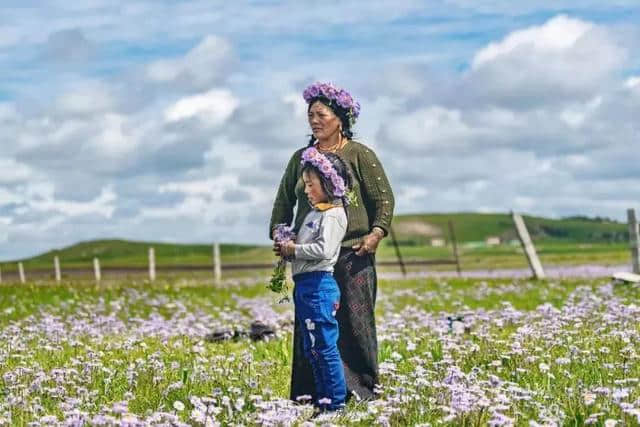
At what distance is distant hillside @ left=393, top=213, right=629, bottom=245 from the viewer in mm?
63000

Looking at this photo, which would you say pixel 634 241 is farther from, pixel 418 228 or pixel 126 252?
pixel 126 252

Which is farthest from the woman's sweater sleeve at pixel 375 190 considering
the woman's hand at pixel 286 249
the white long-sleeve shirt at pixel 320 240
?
the woman's hand at pixel 286 249

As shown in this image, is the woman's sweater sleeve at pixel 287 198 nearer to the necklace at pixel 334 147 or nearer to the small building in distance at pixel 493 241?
the necklace at pixel 334 147

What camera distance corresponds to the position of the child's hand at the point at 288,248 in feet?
25.1

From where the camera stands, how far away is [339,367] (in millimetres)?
8023

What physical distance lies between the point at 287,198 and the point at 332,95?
105 cm

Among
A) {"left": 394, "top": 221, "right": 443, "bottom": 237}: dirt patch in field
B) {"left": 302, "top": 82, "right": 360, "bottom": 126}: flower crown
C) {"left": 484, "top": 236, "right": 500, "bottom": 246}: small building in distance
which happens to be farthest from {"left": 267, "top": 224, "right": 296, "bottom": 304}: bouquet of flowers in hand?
{"left": 394, "top": 221, "right": 443, "bottom": 237}: dirt patch in field

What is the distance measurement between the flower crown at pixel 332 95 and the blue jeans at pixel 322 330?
1.59 meters

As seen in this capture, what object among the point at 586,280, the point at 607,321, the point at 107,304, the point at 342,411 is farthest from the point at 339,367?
the point at 586,280

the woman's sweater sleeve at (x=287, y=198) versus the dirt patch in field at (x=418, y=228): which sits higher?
the dirt patch in field at (x=418, y=228)

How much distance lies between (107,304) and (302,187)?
14.7 m

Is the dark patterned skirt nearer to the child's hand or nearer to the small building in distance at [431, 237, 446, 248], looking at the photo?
the child's hand

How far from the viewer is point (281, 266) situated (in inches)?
328

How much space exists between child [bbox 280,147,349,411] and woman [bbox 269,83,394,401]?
47 centimetres
